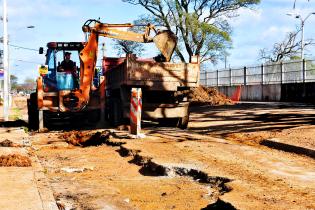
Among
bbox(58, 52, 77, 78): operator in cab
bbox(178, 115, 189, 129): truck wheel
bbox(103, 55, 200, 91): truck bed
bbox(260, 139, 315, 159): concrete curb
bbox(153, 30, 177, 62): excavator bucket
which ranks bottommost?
bbox(260, 139, 315, 159): concrete curb

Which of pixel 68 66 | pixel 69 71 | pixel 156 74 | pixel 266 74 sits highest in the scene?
pixel 266 74

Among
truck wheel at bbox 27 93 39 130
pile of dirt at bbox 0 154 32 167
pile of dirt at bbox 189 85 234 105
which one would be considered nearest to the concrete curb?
pile of dirt at bbox 0 154 32 167

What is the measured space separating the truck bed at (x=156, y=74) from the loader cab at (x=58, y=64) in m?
2.75

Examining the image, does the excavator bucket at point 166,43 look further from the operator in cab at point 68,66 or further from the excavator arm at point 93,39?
the operator in cab at point 68,66

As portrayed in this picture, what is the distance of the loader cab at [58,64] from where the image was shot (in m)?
18.0

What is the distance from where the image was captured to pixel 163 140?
1309cm

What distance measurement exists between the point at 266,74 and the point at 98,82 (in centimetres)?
1941

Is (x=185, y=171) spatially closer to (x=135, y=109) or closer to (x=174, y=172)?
(x=174, y=172)

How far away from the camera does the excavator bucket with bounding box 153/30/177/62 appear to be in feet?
51.4

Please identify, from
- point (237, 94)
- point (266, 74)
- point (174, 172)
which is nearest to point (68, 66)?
point (174, 172)

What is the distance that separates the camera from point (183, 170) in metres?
8.93

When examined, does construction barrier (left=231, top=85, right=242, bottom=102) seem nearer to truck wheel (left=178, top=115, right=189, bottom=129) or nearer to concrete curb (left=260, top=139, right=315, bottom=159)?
truck wheel (left=178, top=115, right=189, bottom=129)

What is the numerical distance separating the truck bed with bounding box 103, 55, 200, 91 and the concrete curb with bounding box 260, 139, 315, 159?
3.72 metres

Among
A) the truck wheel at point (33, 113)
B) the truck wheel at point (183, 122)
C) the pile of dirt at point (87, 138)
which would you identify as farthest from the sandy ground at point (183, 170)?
the truck wheel at point (33, 113)
